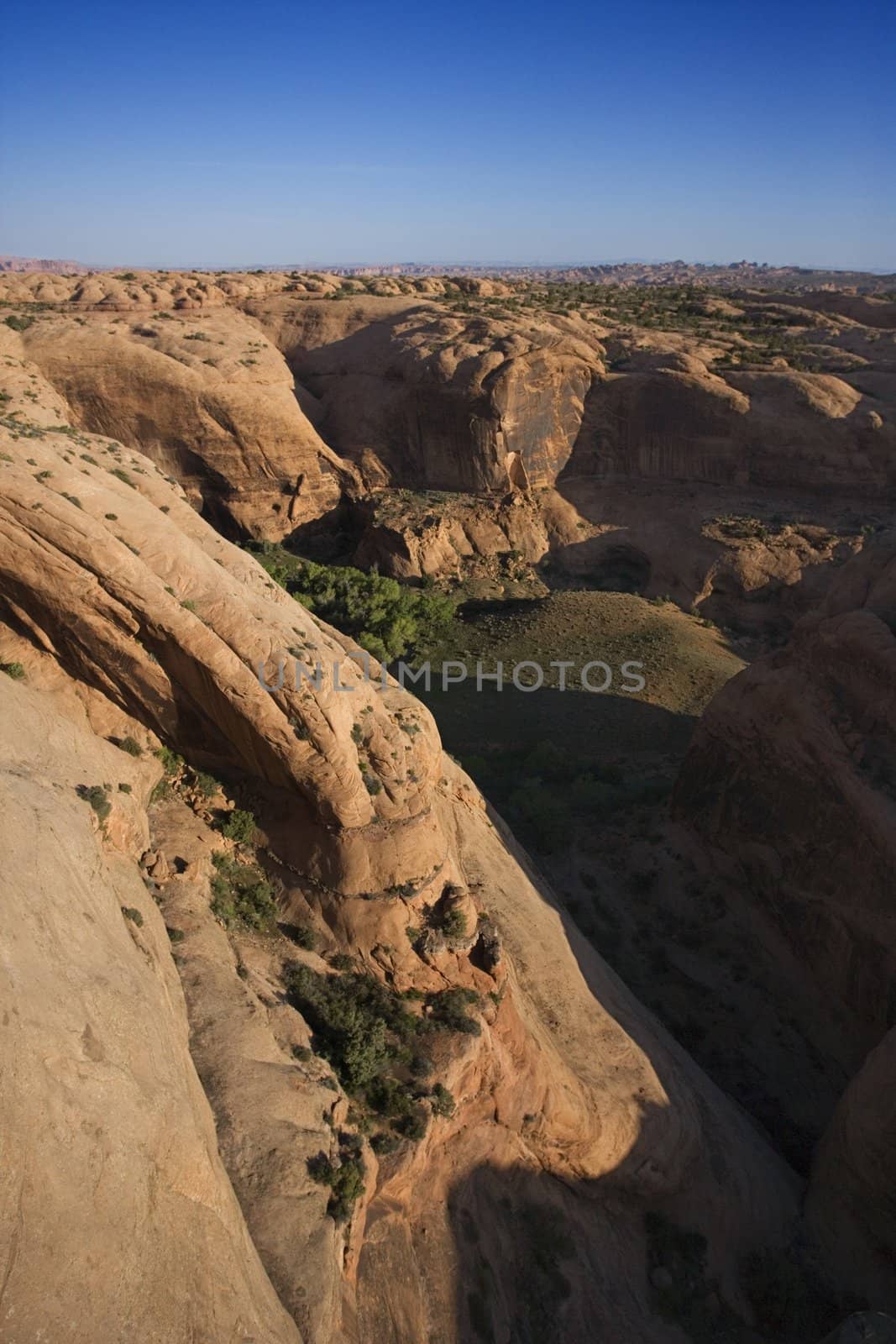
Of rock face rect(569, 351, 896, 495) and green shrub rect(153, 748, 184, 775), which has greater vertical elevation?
rock face rect(569, 351, 896, 495)

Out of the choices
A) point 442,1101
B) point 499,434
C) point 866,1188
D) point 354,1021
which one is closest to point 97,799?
point 354,1021

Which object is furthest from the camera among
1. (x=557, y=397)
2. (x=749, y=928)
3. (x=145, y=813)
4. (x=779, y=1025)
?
(x=557, y=397)

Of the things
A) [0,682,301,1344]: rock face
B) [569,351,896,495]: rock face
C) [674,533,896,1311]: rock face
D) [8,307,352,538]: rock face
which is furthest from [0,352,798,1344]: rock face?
[569,351,896,495]: rock face

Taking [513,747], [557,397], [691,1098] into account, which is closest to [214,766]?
[691,1098]

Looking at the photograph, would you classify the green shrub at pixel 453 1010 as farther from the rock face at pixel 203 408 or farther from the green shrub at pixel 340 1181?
the rock face at pixel 203 408

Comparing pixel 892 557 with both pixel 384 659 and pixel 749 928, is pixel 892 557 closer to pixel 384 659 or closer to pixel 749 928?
pixel 749 928

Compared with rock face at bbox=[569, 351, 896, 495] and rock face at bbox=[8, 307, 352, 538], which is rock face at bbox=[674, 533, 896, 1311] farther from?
rock face at bbox=[8, 307, 352, 538]
